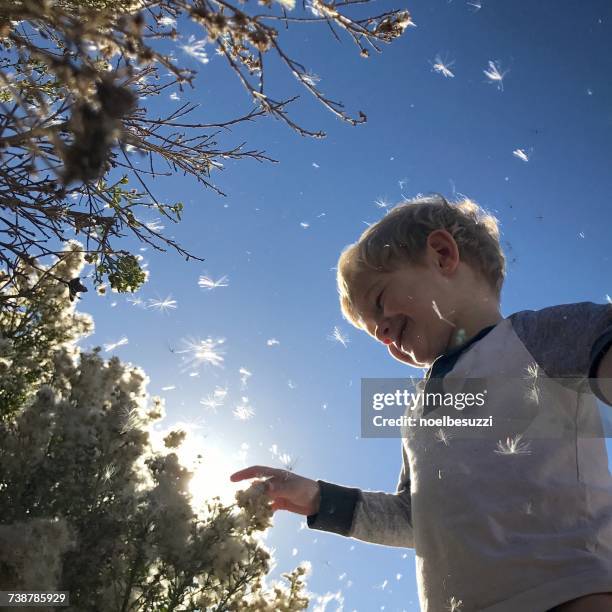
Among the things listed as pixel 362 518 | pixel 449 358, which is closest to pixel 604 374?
pixel 449 358

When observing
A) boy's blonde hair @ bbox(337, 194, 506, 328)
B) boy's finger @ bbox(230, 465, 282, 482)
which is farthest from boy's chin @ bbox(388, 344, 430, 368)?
boy's finger @ bbox(230, 465, 282, 482)

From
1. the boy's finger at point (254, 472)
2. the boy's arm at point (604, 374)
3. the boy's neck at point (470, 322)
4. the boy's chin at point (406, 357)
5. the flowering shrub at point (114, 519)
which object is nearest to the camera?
the flowering shrub at point (114, 519)

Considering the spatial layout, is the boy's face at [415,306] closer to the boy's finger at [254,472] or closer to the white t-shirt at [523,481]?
the white t-shirt at [523,481]

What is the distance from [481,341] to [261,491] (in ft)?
5.22

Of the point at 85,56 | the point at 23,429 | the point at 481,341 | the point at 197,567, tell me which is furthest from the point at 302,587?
the point at 85,56

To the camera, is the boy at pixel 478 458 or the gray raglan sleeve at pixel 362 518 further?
the gray raglan sleeve at pixel 362 518

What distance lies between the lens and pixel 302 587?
82.7 inches

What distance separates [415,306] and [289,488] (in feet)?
4.03

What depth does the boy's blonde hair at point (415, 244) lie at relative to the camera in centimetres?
343

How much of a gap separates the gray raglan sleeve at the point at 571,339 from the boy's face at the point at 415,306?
638 mm

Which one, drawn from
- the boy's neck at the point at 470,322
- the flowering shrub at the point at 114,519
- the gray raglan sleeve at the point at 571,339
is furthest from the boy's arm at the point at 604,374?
the flowering shrub at the point at 114,519

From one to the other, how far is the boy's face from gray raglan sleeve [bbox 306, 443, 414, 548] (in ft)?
2.87

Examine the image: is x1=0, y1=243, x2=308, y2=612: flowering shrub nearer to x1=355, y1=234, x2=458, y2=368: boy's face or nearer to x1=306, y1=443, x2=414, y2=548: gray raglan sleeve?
x1=306, y1=443, x2=414, y2=548: gray raglan sleeve

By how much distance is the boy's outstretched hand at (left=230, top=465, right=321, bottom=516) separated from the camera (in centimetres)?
300
